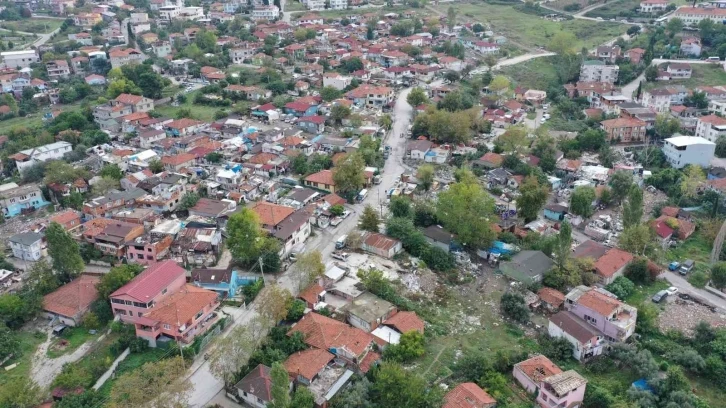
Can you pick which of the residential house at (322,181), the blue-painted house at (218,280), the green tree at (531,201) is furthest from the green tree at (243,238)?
the green tree at (531,201)

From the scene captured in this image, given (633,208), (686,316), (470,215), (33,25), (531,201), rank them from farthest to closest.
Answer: (33,25), (531,201), (633,208), (470,215), (686,316)

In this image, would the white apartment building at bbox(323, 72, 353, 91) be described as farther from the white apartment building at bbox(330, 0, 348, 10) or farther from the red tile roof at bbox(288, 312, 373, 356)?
the white apartment building at bbox(330, 0, 348, 10)

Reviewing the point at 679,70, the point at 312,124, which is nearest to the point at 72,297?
the point at 312,124

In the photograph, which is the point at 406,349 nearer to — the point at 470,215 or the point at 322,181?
the point at 470,215

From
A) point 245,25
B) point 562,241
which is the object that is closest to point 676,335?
point 562,241

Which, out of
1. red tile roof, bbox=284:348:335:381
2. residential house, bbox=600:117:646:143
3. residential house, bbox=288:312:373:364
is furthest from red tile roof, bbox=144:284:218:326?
residential house, bbox=600:117:646:143

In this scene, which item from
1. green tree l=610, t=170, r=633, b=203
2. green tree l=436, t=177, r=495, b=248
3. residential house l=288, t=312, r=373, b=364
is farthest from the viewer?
green tree l=610, t=170, r=633, b=203

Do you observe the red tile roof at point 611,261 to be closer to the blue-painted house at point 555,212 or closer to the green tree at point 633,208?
the green tree at point 633,208
